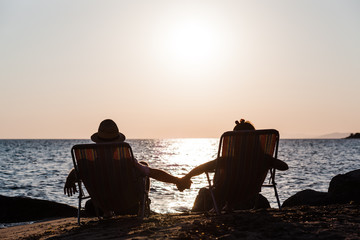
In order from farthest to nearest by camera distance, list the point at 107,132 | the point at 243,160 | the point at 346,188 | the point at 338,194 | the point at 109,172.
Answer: the point at 346,188 < the point at 338,194 < the point at 107,132 < the point at 243,160 < the point at 109,172

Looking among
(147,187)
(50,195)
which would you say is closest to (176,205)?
(50,195)

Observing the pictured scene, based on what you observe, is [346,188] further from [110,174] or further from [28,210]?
[28,210]

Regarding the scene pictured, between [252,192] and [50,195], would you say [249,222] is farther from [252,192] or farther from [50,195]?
[50,195]

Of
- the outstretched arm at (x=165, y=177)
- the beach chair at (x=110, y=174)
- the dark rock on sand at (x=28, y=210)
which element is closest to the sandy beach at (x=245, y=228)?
the beach chair at (x=110, y=174)

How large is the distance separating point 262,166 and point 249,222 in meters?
1.17

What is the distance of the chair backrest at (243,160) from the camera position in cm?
522

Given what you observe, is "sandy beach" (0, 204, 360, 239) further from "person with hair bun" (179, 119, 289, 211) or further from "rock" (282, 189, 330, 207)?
"rock" (282, 189, 330, 207)

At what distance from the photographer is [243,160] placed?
17.5ft

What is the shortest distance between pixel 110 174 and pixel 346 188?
18.6 ft

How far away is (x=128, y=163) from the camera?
522 cm

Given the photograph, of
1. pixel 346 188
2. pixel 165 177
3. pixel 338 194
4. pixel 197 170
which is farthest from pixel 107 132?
pixel 346 188

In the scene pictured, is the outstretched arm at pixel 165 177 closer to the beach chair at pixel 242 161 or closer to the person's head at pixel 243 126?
the beach chair at pixel 242 161

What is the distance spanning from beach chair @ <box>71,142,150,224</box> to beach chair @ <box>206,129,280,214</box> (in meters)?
1.09

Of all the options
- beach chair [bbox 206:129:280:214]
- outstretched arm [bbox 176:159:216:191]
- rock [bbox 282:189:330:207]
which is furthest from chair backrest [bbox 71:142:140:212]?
rock [bbox 282:189:330:207]
